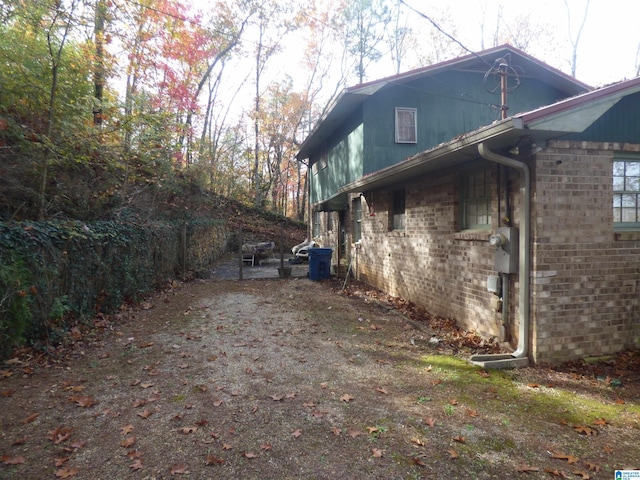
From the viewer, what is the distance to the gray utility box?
5.01m

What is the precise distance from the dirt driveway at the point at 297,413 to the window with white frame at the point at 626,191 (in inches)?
75.0

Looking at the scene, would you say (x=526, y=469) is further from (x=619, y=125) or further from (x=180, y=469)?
(x=619, y=125)

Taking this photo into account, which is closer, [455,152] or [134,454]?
[134,454]

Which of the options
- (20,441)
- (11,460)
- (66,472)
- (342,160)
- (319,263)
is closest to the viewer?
(66,472)

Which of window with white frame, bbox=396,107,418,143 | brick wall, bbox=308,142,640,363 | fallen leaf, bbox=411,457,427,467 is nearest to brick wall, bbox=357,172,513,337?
brick wall, bbox=308,142,640,363

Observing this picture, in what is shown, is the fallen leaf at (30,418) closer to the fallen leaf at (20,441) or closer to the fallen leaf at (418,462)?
the fallen leaf at (20,441)

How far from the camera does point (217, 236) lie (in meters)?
18.1

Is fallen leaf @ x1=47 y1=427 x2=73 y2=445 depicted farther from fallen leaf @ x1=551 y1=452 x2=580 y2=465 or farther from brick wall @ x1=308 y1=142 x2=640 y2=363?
brick wall @ x1=308 y1=142 x2=640 y2=363

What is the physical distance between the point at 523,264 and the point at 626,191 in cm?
192

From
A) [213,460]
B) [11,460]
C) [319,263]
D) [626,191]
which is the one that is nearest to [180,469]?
[213,460]

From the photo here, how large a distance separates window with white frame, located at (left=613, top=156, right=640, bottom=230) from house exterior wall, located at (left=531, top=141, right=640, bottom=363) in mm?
175

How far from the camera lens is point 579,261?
4.89 meters

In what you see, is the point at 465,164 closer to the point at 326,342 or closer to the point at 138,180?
the point at 326,342

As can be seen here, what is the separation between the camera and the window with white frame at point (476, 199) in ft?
19.4
